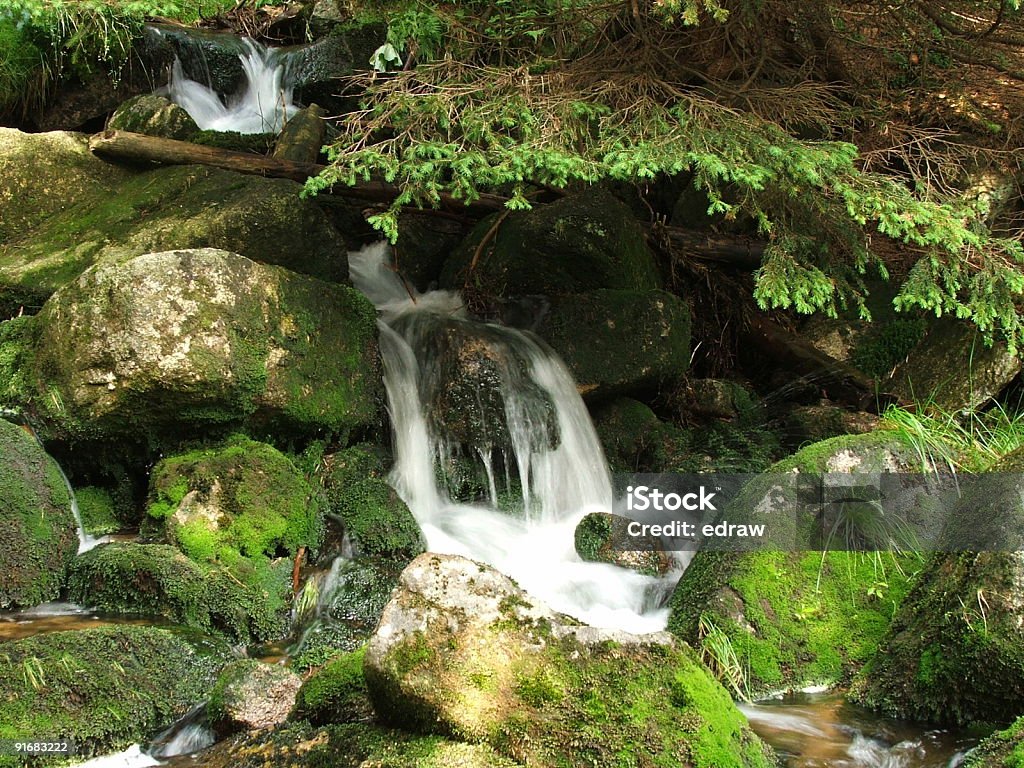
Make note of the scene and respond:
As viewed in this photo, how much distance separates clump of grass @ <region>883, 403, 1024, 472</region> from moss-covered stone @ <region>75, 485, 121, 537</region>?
527 centimetres

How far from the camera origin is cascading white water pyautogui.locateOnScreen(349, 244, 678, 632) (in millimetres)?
6219

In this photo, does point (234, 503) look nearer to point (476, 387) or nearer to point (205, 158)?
point (476, 387)

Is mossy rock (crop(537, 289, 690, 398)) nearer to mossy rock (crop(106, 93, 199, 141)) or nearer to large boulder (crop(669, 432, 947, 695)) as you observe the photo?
large boulder (crop(669, 432, 947, 695))

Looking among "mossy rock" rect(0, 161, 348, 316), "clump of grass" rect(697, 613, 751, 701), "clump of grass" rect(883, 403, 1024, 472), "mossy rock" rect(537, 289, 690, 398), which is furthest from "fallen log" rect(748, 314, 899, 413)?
"clump of grass" rect(697, 613, 751, 701)

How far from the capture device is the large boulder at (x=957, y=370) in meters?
8.38

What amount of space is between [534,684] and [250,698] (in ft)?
4.90

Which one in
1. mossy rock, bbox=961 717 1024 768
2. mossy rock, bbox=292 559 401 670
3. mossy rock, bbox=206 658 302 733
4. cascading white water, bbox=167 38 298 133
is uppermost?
cascading white water, bbox=167 38 298 133

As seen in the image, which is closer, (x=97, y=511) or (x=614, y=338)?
(x=97, y=511)

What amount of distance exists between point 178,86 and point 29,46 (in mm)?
1587

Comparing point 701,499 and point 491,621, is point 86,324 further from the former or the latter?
point 701,499

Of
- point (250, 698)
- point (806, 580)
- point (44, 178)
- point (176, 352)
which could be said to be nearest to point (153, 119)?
point (44, 178)

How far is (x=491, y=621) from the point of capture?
3316mm

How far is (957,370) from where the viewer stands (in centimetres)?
847

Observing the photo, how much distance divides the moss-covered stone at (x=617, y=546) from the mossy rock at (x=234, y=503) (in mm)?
1950
